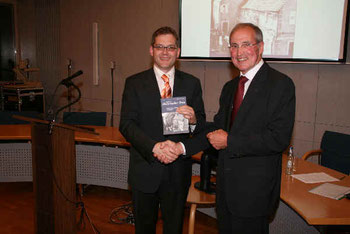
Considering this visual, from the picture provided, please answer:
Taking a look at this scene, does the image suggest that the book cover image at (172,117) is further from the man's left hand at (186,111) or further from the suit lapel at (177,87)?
the suit lapel at (177,87)

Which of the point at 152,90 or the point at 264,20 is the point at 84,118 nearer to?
the point at 152,90

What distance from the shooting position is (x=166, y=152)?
202 centimetres

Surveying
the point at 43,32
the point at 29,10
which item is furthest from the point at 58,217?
the point at 29,10

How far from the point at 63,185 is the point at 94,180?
5.39 feet

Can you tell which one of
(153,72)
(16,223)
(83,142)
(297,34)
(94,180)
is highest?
(297,34)

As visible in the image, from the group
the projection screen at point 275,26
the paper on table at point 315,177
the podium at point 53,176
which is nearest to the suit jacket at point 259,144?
the paper on table at point 315,177

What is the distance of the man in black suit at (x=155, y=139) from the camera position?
2.08 meters

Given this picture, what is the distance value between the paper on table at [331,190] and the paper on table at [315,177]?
0.11 m

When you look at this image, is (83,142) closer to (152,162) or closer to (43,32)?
(152,162)

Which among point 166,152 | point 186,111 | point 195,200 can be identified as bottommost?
point 195,200

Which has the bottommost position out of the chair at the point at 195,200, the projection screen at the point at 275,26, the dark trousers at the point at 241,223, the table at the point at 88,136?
the chair at the point at 195,200

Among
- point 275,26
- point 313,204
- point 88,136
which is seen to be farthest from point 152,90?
point 275,26

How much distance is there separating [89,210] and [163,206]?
1.98m

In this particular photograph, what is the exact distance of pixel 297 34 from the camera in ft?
13.5
